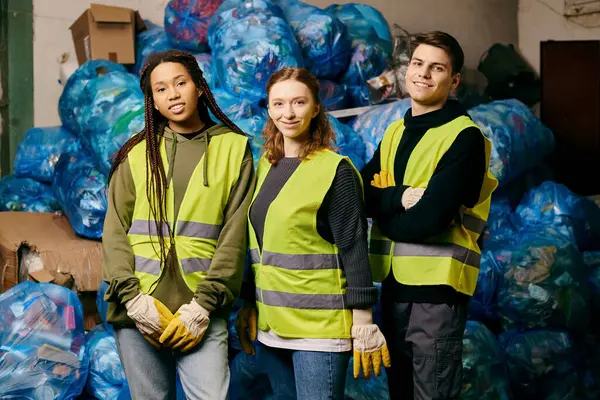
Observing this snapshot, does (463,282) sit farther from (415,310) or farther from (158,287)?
(158,287)

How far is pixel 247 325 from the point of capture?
2.26m

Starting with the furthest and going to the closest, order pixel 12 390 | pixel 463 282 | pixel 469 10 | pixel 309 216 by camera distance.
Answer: pixel 469 10 → pixel 12 390 → pixel 463 282 → pixel 309 216

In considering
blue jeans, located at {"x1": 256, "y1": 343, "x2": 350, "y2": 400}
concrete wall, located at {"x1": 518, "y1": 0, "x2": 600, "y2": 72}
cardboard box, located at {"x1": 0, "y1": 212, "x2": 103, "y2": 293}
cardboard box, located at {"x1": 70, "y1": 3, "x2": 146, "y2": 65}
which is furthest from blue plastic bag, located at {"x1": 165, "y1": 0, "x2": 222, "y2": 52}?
A: concrete wall, located at {"x1": 518, "y1": 0, "x2": 600, "y2": 72}

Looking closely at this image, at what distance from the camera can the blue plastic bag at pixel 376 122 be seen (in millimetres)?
3660

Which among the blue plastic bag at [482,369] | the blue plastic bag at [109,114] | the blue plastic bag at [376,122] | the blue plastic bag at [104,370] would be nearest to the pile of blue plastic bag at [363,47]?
the blue plastic bag at [376,122]

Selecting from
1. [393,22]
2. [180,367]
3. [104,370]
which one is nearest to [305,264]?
[180,367]

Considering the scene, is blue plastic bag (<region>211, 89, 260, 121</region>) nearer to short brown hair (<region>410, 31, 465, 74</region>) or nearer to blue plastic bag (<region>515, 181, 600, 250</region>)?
short brown hair (<region>410, 31, 465, 74</region>)

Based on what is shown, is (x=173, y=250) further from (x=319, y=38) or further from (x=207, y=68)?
(x=319, y=38)

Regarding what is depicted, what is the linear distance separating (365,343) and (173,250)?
584mm

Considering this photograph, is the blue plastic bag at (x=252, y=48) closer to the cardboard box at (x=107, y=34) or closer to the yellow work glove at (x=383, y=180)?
the cardboard box at (x=107, y=34)

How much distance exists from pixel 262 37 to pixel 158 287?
69.0 inches

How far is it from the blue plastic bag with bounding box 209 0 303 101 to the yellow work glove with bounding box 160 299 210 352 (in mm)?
1651

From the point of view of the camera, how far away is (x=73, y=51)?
4523 mm

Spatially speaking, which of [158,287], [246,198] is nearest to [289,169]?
[246,198]
